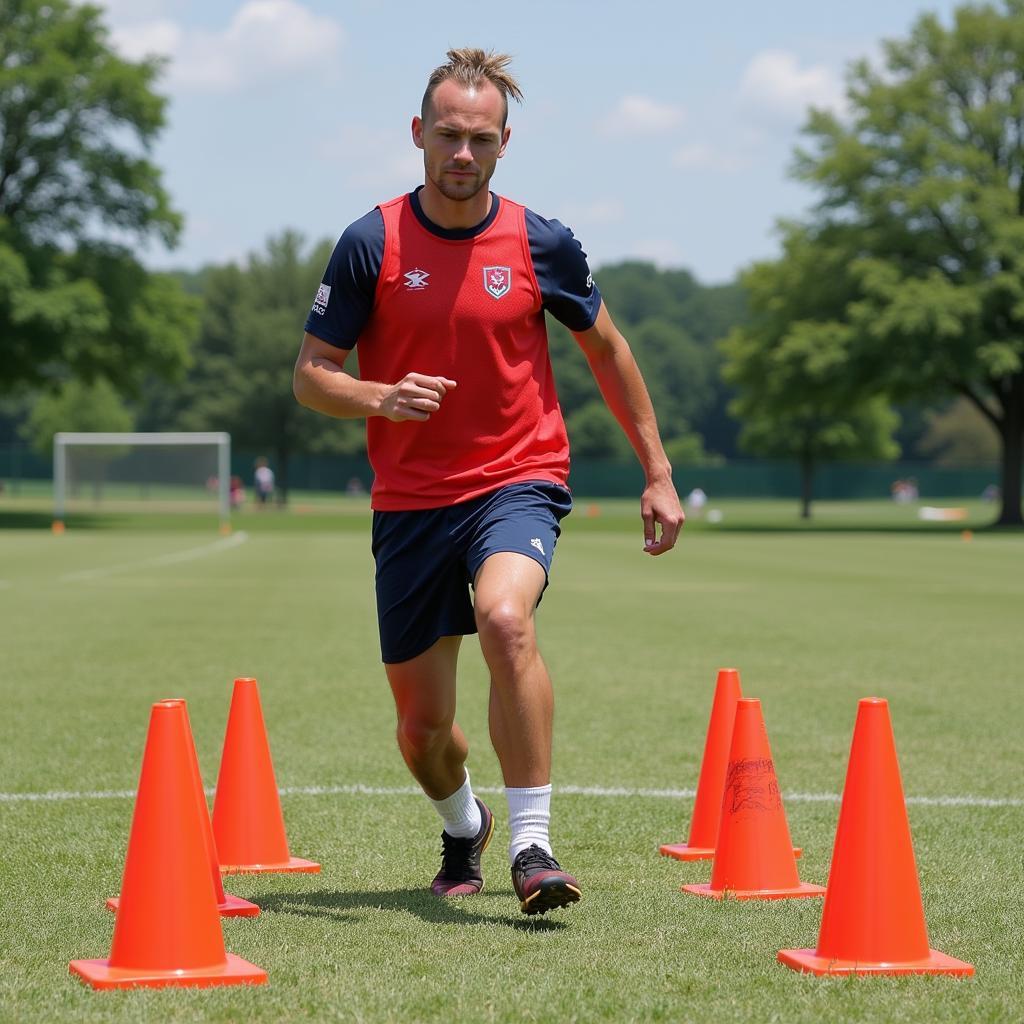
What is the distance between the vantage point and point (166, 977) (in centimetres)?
408

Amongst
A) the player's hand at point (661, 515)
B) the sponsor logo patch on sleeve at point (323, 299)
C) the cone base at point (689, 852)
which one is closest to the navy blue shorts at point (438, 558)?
the player's hand at point (661, 515)

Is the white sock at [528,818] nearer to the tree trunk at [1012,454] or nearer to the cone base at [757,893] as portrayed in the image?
the cone base at [757,893]

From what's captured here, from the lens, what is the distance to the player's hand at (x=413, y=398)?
4.78 m

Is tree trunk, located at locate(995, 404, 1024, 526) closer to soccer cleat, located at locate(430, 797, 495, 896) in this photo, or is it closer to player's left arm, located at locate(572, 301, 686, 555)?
player's left arm, located at locate(572, 301, 686, 555)

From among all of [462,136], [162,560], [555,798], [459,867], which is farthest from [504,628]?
[162,560]

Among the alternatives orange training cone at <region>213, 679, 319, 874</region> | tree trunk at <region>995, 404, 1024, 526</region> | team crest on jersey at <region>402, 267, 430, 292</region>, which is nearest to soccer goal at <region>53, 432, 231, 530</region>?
tree trunk at <region>995, 404, 1024, 526</region>

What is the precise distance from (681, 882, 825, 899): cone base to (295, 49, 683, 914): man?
66 centimetres

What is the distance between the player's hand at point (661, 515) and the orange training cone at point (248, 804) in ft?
4.84

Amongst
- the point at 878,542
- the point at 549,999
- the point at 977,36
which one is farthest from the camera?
the point at 977,36

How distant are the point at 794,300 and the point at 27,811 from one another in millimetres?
55399

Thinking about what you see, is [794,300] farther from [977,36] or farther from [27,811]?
[27,811]

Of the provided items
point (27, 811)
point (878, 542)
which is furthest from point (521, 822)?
point (878, 542)

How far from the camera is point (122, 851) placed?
19.7 ft

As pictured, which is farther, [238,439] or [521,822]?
[238,439]
